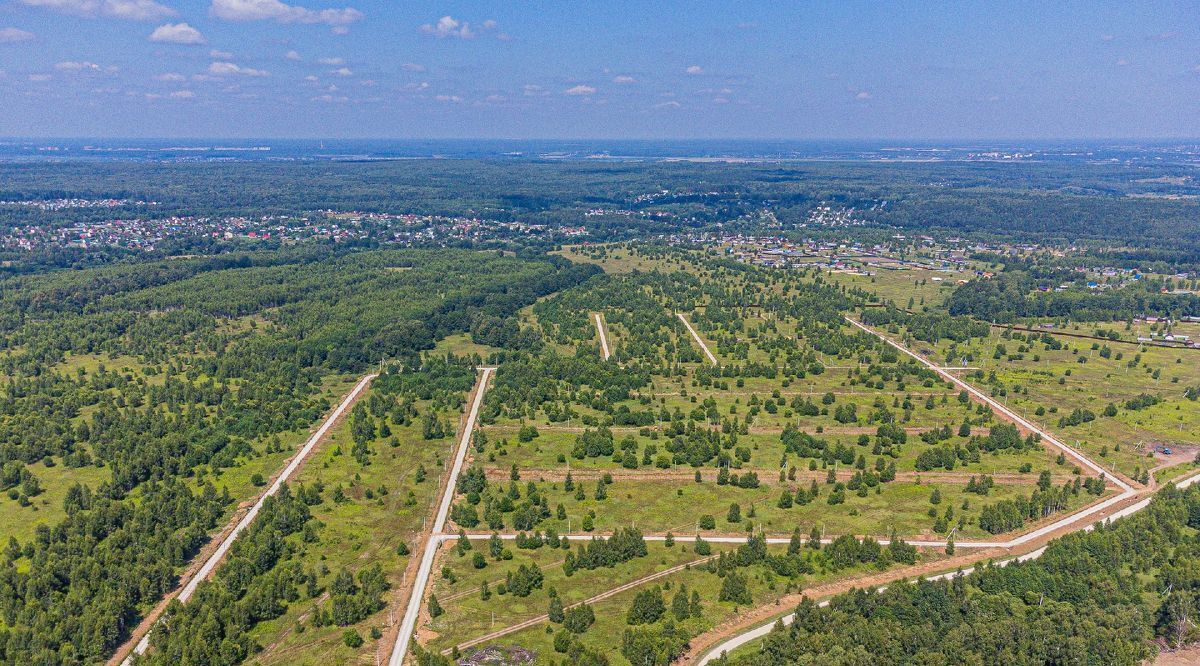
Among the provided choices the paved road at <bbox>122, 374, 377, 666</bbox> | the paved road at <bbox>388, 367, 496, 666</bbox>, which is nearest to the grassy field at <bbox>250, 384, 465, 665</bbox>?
the paved road at <bbox>388, 367, 496, 666</bbox>

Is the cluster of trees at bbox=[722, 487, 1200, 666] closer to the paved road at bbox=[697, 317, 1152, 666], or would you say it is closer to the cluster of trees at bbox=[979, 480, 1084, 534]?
the paved road at bbox=[697, 317, 1152, 666]

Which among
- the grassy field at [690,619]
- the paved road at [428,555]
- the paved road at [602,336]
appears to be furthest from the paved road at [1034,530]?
the paved road at [602,336]

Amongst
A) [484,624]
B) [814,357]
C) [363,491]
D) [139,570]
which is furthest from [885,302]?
[139,570]

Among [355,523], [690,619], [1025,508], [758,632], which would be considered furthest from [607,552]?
[1025,508]

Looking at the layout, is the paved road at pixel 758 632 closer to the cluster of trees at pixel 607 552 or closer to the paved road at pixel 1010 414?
the cluster of trees at pixel 607 552

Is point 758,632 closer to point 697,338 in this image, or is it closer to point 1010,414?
point 1010,414
